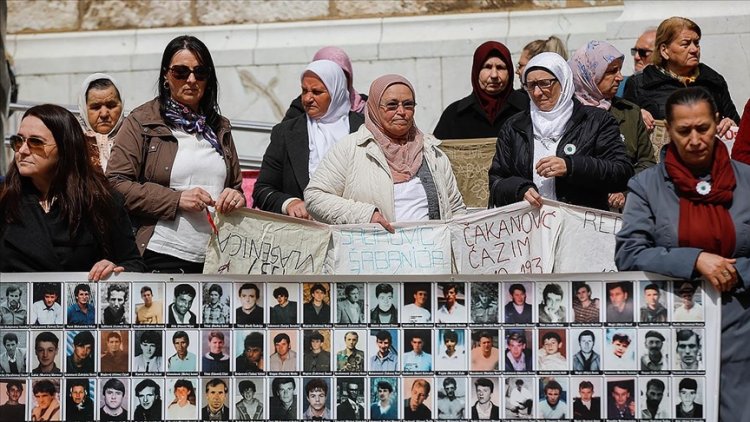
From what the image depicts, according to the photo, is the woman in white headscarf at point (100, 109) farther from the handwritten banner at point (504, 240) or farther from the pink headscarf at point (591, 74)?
the pink headscarf at point (591, 74)

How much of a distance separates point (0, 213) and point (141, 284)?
660 mm

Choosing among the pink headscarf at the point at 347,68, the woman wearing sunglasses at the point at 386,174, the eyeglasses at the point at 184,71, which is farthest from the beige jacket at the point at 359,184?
the pink headscarf at the point at 347,68

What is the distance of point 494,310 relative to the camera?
637cm

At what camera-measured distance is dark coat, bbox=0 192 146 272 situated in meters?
6.61

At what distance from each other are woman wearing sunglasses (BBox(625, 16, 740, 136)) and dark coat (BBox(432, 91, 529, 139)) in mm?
692

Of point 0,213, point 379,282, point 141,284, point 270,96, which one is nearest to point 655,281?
point 379,282

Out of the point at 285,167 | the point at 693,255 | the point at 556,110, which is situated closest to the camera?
the point at 693,255

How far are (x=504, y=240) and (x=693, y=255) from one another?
1.69 metres

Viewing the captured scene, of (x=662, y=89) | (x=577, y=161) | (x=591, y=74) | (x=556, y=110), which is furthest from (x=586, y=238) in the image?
(x=662, y=89)

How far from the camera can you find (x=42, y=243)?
661 cm

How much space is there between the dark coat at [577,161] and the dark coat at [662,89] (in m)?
1.17

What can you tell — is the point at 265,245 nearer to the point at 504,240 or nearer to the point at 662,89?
the point at 504,240

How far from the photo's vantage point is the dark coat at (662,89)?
366 inches

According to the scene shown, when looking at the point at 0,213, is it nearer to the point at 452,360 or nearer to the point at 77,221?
the point at 77,221
